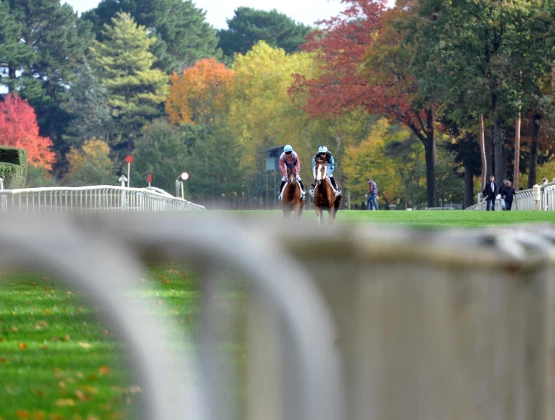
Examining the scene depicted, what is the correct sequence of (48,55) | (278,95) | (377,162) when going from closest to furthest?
(377,162) → (278,95) → (48,55)

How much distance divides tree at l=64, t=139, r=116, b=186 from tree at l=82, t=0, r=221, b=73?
1719cm

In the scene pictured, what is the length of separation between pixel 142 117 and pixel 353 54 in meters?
38.8

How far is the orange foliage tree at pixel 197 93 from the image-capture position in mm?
100438

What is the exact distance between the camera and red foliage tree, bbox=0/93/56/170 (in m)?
88.5

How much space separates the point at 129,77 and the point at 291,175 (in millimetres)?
79390

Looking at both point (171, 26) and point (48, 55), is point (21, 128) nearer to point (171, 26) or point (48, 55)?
point (48, 55)

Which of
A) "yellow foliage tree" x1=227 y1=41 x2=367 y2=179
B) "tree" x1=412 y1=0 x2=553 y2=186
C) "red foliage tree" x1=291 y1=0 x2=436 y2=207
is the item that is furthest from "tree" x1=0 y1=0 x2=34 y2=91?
"tree" x1=412 y1=0 x2=553 y2=186

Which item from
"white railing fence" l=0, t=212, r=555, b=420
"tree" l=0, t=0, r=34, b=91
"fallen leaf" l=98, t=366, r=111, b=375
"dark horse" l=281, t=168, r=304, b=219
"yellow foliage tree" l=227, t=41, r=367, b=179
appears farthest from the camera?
"tree" l=0, t=0, r=34, b=91

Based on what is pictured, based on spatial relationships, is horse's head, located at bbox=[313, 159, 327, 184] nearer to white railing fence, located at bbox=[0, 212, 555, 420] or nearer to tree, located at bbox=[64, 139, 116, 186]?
white railing fence, located at bbox=[0, 212, 555, 420]

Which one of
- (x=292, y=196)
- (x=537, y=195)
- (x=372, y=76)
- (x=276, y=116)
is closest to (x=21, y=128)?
(x=276, y=116)

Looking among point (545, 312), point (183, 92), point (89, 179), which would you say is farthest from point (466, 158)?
point (545, 312)

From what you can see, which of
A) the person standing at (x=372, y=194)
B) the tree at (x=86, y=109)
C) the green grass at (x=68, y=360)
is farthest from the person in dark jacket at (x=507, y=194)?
the tree at (x=86, y=109)

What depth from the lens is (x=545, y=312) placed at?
3596 millimetres

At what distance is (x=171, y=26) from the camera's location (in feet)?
364
